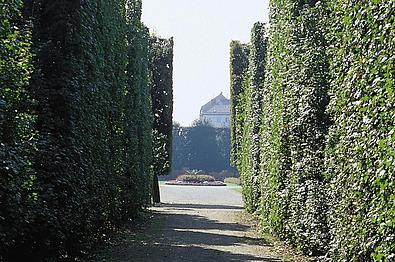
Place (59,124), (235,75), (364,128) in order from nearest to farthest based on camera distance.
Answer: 1. (364,128)
2. (59,124)
3. (235,75)

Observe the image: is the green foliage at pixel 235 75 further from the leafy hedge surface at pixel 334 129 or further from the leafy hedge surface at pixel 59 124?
the leafy hedge surface at pixel 59 124

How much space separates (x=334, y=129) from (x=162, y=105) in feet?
74.9

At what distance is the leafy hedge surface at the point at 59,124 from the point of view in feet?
21.5

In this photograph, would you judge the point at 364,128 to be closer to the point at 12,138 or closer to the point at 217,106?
the point at 12,138

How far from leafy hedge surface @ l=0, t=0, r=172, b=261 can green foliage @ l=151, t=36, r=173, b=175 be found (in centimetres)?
1569

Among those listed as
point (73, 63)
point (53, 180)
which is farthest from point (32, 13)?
point (53, 180)

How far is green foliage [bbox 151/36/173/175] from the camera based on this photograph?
3017 cm

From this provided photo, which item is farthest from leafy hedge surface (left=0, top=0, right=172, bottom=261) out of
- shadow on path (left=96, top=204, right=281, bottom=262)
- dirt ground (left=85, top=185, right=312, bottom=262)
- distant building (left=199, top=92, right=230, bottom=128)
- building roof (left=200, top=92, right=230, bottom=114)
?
building roof (left=200, top=92, right=230, bottom=114)

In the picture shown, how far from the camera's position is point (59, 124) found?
8.98 m

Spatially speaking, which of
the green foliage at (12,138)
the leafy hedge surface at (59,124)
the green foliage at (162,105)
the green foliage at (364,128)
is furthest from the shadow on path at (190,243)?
the green foliage at (162,105)

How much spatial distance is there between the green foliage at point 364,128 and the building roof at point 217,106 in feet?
376

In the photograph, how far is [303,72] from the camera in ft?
33.9

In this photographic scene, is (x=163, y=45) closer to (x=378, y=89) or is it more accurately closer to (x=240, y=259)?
(x=240, y=259)

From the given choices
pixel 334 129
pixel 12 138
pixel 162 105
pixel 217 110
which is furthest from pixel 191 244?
pixel 217 110
